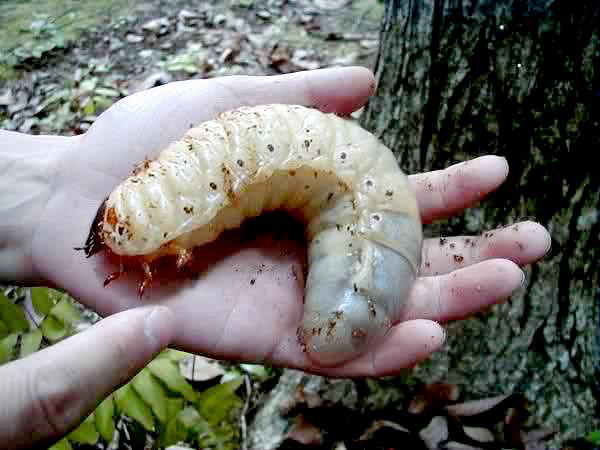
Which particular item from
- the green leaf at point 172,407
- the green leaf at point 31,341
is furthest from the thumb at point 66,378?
the green leaf at point 172,407

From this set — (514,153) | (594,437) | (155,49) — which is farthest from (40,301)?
(155,49)

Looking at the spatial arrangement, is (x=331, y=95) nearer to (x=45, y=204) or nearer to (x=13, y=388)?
(x=45, y=204)

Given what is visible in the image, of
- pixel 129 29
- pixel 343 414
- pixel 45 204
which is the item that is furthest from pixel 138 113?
pixel 129 29

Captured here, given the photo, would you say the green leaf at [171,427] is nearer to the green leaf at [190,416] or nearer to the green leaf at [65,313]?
the green leaf at [190,416]

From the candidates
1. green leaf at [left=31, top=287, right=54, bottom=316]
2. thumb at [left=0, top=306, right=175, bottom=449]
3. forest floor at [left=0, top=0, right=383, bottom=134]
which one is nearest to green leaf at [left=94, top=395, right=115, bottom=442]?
green leaf at [left=31, top=287, right=54, bottom=316]

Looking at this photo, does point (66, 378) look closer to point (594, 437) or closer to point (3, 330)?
point (3, 330)
